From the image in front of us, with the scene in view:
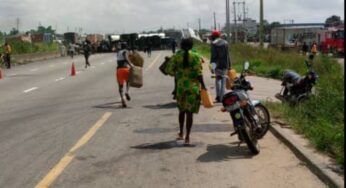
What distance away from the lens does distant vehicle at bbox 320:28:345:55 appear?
52.8m

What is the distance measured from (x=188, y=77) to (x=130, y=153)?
1.48 m

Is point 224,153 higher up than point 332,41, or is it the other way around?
point 224,153

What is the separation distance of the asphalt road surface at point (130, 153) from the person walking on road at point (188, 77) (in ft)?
2.09

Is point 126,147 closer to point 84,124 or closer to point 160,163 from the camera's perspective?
point 160,163

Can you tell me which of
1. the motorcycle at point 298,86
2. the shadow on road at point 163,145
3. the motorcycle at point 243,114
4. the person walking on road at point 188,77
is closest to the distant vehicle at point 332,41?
the motorcycle at point 298,86

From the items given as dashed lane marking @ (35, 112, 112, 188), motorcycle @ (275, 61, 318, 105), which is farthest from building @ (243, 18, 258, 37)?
dashed lane marking @ (35, 112, 112, 188)

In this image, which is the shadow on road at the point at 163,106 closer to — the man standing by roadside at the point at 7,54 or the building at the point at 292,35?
the man standing by roadside at the point at 7,54

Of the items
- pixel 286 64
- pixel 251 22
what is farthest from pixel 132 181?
pixel 251 22

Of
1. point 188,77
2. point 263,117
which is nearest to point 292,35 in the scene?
point 263,117

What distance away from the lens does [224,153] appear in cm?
916

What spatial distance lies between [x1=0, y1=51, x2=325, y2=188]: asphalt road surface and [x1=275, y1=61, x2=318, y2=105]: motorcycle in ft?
5.19

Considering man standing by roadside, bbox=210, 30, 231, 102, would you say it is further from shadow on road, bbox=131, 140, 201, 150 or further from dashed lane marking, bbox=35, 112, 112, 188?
shadow on road, bbox=131, 140, 201, 150

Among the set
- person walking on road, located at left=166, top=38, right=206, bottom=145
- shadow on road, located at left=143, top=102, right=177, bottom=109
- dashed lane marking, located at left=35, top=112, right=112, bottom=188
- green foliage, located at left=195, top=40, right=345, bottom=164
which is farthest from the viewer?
shadow on road, located at left=143, top=102, right=177, bottom=109

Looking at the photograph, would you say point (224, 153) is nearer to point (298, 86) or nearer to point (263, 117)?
point (263, 117)
